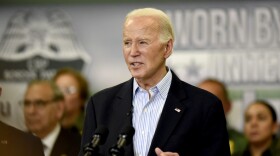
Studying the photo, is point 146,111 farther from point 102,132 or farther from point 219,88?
point 219,88

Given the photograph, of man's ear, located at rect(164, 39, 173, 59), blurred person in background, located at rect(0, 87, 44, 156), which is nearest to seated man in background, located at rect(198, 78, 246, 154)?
blurred person in background, located at rect(0, 87, 44, 156)

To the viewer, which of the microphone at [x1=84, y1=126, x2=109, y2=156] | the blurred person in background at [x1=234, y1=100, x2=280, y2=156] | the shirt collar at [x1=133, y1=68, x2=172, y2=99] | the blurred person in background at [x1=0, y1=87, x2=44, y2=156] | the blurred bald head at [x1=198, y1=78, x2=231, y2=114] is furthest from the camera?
the blurred bald head at [x1=198, y1=78, x2=231, y2=114]

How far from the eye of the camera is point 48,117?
17.5 ft

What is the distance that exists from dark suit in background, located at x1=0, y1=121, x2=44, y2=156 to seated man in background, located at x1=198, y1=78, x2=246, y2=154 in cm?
212

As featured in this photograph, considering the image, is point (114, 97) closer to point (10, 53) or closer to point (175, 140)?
point (175, 140)

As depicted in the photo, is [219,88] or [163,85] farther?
[219,88]

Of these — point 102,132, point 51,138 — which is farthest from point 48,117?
point 102,132

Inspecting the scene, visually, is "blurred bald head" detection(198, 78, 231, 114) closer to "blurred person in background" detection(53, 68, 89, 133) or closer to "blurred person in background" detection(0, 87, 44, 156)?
"blurred person in background" detection(53, 68, 89, 133)

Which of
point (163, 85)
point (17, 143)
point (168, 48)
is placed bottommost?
point (17, 143)

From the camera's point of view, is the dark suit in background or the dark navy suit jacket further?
the dark suit in background

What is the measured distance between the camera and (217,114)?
2.95 metres

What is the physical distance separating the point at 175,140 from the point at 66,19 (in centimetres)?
318

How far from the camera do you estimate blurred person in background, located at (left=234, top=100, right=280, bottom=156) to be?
207 inches

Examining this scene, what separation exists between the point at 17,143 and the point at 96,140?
33.3 inches
